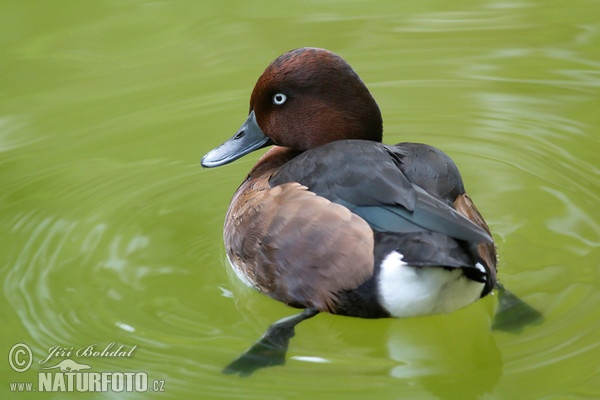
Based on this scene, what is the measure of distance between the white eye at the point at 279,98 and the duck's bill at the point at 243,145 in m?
0.21

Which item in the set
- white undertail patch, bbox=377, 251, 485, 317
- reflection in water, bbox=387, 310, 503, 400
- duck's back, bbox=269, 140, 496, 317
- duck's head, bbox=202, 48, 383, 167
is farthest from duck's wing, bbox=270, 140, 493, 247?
reflection in water, bbox=387, 310, 503, 400

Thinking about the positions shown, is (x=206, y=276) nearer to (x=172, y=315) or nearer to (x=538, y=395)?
(x=172, y=315)

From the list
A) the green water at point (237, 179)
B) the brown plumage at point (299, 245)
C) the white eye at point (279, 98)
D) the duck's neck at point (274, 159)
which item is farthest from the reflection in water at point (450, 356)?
the white eye at point (279, 98)

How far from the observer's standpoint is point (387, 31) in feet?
26.3

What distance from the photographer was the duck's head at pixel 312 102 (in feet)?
17.3

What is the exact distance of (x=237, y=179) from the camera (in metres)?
6.37

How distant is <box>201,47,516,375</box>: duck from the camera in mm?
4395

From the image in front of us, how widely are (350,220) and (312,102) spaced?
1019 millimetres

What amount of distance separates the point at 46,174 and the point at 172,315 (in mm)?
1899

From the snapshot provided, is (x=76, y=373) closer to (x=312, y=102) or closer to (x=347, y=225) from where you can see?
(x=347, y=225)

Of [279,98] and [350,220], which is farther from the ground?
[279,98]

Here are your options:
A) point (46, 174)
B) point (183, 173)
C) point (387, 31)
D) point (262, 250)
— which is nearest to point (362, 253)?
point (262, 250)

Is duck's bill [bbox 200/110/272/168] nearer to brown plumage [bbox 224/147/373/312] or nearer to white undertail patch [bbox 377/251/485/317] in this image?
brown plumage [bbox 224/147/373/312]

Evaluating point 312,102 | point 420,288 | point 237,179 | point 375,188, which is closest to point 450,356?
point 420,288
